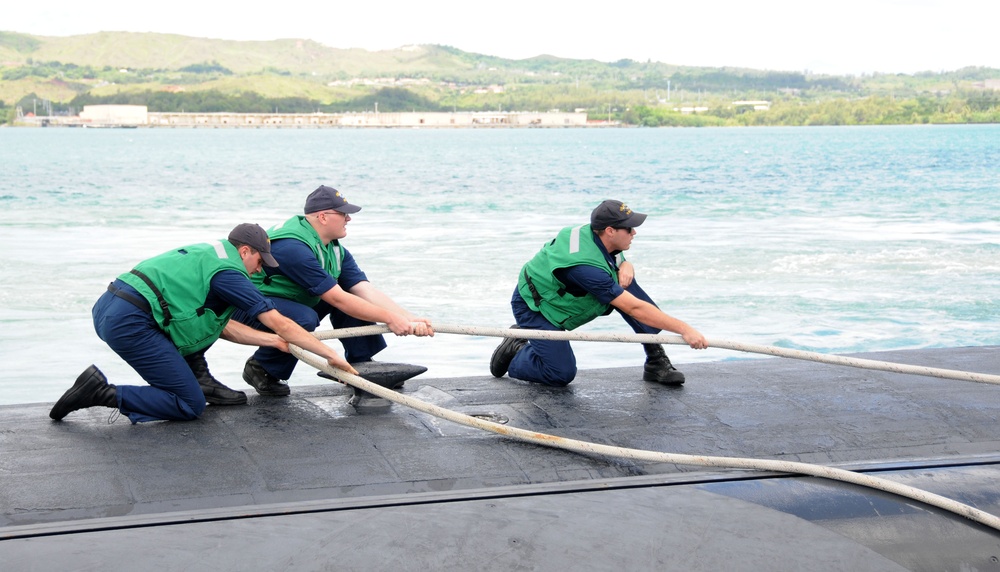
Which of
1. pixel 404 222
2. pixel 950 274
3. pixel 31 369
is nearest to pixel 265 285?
pixel 31 369

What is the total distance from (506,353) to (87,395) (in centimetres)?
311

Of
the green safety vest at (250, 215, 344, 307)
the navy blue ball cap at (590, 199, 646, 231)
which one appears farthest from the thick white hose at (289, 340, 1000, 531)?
the navy blue ball cap at (590, 199, 646, 231)

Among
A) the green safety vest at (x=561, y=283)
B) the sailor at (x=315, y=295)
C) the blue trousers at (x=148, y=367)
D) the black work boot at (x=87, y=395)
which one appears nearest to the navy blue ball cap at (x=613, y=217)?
the green safety vest at (x=561, y=283)

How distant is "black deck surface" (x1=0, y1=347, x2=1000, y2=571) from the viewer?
428cm

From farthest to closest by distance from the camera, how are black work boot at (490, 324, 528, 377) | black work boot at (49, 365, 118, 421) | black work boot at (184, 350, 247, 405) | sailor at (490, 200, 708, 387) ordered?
black work boot at (490, 324, 528, 377)
sailor at (490, 200, 708, 387)
black work boot at (184, 350, 247, 405)
black work boot at (49, 365, 118, 421)

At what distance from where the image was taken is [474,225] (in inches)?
1145

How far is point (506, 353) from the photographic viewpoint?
7.91 m

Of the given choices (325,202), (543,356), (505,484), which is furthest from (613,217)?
(505,484)

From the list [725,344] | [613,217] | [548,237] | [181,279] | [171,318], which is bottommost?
[548,237]

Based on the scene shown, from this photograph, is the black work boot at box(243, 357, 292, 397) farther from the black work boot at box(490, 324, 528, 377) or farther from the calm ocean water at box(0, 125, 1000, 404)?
the calm ocean water at box(0, 125, 1000, 404)

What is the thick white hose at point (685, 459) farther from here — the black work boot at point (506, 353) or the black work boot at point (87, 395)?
the black work boot at point (506, 353)

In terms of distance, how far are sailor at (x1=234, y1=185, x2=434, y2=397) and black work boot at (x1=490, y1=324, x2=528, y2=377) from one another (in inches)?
41.4

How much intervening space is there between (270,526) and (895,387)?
4.68 metres

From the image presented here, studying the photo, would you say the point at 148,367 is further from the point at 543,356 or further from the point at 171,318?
the point at 543,356
